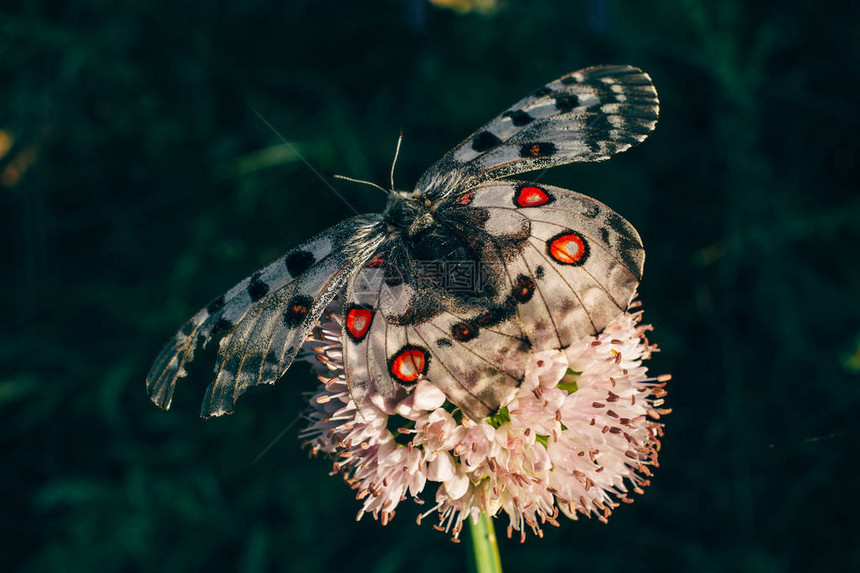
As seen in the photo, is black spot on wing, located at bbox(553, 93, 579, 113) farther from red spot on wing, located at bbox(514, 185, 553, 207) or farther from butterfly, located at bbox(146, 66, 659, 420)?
red spot on wing, located at bbox(514, 185, 553, 207)

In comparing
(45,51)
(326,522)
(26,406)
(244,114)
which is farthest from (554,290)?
(45,51)


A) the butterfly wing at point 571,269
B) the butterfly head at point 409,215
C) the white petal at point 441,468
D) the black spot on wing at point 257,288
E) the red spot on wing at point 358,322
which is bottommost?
the white petal at point 441,468

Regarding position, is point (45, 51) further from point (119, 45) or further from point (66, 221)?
point (66, 221)

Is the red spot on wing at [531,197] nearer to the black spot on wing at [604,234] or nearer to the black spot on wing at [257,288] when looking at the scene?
the black spot on wing at [604,234]

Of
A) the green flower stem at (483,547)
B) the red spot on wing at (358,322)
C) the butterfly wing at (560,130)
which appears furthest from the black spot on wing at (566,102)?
the green flower stem at (483,547)

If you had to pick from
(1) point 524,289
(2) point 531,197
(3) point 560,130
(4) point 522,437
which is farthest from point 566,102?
(4) point 522,437

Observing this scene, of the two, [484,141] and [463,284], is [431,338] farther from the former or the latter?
[484,141]

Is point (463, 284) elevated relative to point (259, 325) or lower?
lower
